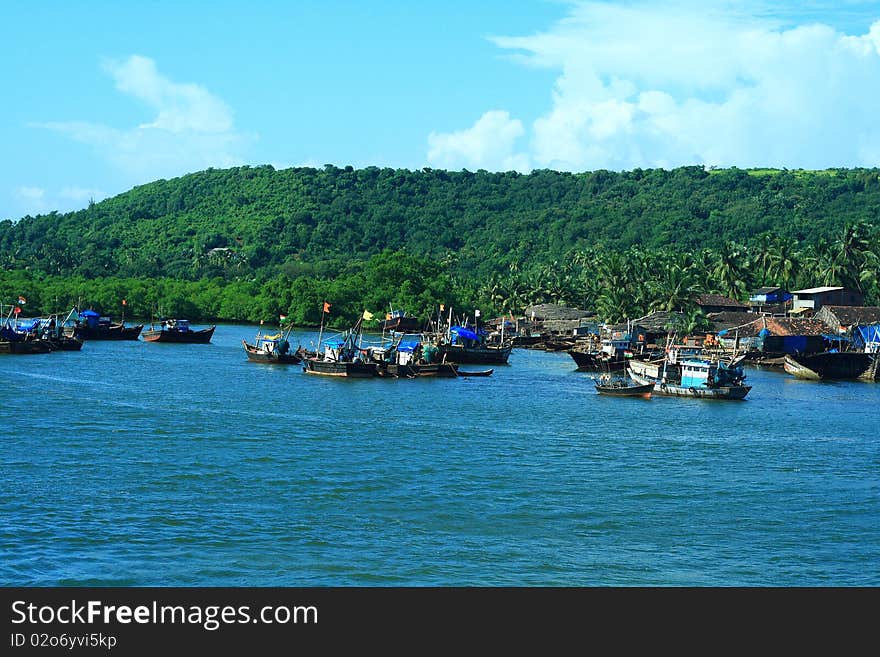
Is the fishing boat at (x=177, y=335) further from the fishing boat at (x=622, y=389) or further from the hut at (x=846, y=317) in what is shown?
the hut at (x=846, y=317)

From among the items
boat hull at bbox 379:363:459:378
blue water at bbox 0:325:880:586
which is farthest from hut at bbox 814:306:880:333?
boat hull at bbox 379:363:459:378

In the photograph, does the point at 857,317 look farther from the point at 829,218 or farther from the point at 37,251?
the point at 37,251

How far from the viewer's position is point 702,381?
62.7 metres

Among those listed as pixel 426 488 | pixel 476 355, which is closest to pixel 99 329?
pixel 476 355

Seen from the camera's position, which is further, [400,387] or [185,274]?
[185,274]

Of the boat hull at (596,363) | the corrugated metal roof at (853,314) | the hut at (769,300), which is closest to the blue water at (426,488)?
the boat hull at (596,363)

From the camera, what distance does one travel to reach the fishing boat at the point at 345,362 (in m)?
69.8

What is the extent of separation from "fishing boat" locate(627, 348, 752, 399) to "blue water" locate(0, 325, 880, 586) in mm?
1837

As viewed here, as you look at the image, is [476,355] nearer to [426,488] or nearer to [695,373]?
[695,373]

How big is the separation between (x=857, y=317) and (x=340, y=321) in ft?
197

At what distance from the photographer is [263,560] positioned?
1038 inches

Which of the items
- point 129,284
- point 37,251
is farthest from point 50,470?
point 37,251

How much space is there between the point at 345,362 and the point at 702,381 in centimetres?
2125
